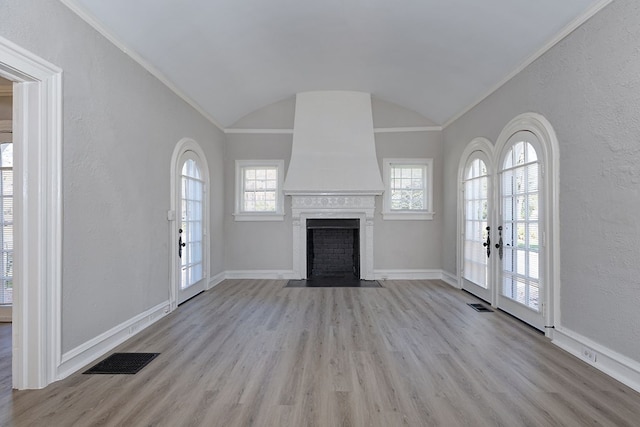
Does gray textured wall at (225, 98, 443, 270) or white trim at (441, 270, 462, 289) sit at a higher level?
gray textured wall at (225, 98, 443, 270)

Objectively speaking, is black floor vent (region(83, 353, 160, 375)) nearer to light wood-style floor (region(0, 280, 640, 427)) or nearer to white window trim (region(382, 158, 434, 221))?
→ light wood-style floor (region(0, 280, 640, 427))

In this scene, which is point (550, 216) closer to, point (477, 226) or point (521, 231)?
point (521, 231)

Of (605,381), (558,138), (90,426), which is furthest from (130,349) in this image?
(558,138)

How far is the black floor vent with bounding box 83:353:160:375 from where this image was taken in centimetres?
265

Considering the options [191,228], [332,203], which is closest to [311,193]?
[332,203]

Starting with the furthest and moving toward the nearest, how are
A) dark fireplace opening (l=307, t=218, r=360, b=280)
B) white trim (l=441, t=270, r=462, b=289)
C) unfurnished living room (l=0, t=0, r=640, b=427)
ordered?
dark fireplace opening (l=307, t=218, r=360, b=280) < white trim (l=441, t=270, r=462, b=289) < unfurnished living room (l=0, t=0, r=640, b=427)

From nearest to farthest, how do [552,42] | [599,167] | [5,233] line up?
[599,167]
[552,42]
[5,233]

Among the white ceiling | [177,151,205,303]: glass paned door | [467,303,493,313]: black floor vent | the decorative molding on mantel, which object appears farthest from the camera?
the decorative molding on mantel

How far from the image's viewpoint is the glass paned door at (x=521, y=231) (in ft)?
11.7

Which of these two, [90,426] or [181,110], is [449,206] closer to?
[181,110]

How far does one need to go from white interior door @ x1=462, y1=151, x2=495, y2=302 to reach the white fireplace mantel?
5.42 ft

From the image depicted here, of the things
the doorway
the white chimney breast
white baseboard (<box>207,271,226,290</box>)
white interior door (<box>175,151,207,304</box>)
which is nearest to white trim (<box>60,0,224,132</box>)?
the doorway

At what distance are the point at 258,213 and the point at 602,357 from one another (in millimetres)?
5322

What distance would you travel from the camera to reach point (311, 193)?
6.27 m
